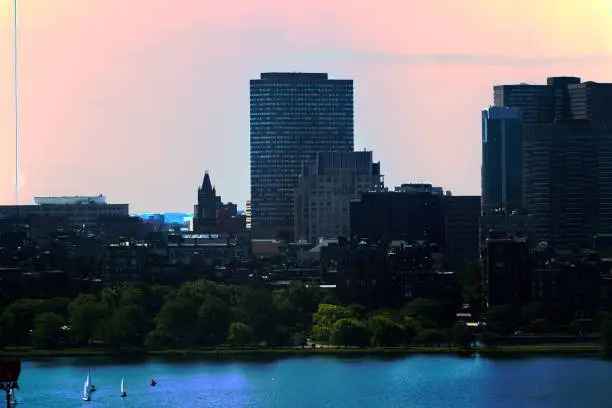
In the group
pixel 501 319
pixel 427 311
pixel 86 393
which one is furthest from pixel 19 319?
pixel 86 393

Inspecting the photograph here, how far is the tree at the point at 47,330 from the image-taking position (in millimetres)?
179000

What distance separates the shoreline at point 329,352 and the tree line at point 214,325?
2.02 m

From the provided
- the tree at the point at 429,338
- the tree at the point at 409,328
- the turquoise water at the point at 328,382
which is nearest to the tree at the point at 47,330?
the turquoise water at the point at 328,382

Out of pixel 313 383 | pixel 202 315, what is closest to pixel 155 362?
pixel 202 315

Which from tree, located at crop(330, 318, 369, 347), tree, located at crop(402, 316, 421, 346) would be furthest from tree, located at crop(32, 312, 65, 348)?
tree, located at crop(402, 316, 421, 346)

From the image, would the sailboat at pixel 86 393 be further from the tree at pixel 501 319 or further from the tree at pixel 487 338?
the tree at pixel 501 319

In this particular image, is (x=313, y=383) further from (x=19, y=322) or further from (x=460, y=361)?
(x=19, y=322)

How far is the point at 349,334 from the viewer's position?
177 meters

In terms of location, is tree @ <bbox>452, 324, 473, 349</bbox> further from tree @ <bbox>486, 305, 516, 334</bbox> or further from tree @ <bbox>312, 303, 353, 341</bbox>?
tree @ <bbox>312, 303, 353, 341</bbox>

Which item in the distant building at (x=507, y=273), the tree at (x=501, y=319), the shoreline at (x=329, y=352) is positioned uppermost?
the distant building at (x=507, y=273)

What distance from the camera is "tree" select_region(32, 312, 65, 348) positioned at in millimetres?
179000

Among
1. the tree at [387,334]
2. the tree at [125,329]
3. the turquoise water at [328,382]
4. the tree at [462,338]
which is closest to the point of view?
the turquoise water at [328,382]

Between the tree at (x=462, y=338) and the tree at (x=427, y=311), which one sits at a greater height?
the tree at (x=427, y=311)

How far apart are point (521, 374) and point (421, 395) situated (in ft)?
47.3
